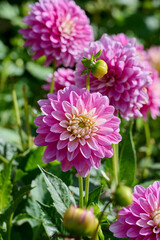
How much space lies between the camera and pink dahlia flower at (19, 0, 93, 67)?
98 cm

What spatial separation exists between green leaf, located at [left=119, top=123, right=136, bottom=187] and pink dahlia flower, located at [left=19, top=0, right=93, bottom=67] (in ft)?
0.90

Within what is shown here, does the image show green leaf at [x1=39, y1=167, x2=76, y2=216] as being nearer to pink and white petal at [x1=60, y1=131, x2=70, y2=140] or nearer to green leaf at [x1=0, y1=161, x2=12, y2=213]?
pink and white petal at [x1=60, y1=131, x2=70, y2=140]

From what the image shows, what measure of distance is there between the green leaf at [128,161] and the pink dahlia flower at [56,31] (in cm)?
27

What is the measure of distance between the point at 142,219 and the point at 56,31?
592mm

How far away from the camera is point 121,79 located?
2.61ft

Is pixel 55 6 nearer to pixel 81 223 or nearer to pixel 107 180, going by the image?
pixel 107 180

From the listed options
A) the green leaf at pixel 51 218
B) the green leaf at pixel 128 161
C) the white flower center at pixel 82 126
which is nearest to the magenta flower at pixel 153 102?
the green leaf at pixel 128 161

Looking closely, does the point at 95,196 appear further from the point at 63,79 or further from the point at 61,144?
the point at 63,79

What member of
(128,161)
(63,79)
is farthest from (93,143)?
(63,79)

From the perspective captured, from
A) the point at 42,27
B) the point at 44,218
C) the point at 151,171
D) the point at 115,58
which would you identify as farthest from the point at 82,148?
the point at 151,171

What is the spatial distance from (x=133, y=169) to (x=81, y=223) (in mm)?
410

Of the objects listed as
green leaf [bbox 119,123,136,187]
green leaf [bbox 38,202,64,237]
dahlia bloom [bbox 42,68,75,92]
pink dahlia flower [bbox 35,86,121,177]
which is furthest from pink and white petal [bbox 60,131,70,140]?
dahlia bloom [bbox 42,68,75,92]

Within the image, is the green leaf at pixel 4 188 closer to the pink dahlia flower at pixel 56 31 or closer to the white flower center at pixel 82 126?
the white flower center at pixel 82 126

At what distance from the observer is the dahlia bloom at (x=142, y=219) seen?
2.05ft
